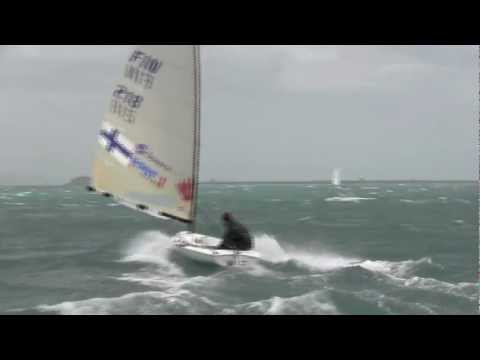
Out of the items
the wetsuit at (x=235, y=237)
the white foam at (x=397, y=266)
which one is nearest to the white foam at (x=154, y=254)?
the wetsuit at (x=235, y=237)

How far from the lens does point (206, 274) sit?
79.3 ft

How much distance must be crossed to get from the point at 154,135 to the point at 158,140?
37 cm

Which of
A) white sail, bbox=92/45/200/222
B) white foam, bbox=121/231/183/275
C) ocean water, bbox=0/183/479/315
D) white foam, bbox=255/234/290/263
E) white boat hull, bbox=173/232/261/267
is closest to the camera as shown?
ocean water, bbox=0/183/479/315

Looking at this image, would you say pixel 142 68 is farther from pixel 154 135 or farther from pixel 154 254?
pixel 154 254

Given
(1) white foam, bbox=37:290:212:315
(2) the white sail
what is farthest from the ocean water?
(2) the white sail

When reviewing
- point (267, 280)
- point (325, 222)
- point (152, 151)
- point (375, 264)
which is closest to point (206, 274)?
point (267, 280)

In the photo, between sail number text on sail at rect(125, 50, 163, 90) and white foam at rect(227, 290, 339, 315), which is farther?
sail number text on sail at rect(125, 50, 163, 90)

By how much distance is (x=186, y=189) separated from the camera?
2416 cm

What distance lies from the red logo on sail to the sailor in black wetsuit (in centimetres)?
253

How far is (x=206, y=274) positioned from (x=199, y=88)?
420 inches

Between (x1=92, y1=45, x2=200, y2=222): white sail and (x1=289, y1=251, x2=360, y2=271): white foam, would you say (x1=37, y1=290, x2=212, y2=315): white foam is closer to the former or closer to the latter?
(x1=92, y1=45, x2=200, y2=222): white sail

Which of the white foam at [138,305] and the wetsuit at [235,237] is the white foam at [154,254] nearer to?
the wetsuit at [235,237]

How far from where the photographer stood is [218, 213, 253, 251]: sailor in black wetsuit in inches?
979
